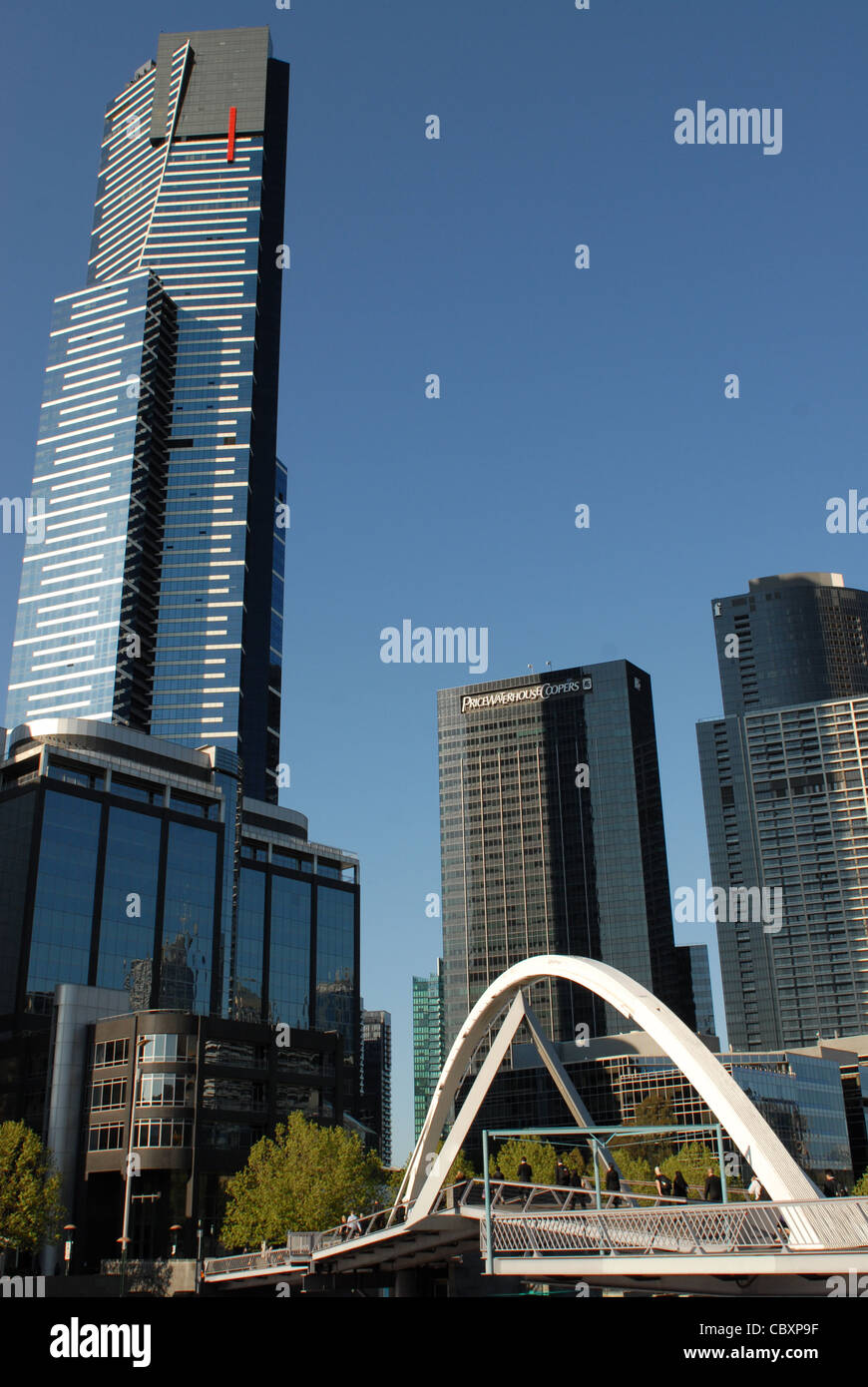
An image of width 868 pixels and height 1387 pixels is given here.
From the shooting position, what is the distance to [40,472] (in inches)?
7023

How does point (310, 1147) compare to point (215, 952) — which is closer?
point (310, 1147)

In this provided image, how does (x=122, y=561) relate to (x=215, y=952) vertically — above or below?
above

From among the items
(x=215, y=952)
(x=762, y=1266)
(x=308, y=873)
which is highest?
(x=308, y=873)

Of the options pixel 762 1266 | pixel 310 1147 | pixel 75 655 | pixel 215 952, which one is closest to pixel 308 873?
pixel 215 952

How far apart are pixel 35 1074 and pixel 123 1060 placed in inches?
323

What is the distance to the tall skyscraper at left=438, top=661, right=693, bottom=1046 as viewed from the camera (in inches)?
6565

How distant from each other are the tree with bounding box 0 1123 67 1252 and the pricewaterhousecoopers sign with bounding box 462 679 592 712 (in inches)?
5109

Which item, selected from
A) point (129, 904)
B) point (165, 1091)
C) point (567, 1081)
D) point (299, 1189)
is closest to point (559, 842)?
point (129, 904)

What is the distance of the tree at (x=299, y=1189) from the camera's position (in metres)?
58.6

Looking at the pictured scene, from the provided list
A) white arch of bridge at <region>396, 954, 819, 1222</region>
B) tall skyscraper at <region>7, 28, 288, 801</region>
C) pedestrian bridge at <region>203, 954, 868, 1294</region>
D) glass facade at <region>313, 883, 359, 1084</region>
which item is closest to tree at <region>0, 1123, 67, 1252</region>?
pedestrian bridge at <region>203, 954, 868, 1294</region>

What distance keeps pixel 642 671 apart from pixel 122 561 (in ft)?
267

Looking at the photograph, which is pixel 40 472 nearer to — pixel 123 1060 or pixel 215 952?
pixel 215 952
